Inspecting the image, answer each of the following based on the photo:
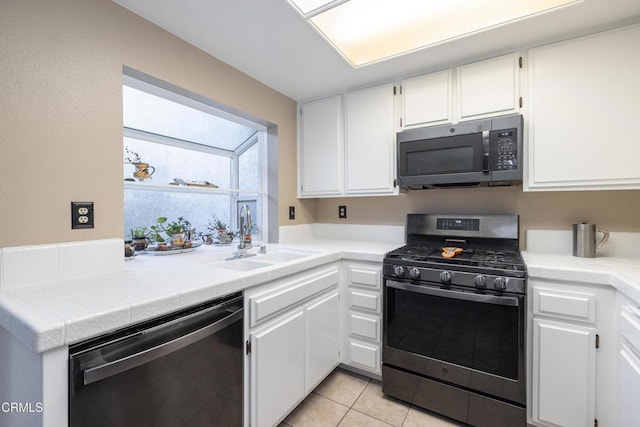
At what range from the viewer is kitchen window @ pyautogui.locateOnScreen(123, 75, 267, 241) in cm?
178

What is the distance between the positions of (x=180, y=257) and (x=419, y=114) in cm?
184

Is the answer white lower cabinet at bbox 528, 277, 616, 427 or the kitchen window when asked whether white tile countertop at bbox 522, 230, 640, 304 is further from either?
the kitchen window

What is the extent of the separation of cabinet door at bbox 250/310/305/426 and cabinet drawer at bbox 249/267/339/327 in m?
0.08

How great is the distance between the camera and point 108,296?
956mm

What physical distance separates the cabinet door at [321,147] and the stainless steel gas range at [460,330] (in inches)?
35.2

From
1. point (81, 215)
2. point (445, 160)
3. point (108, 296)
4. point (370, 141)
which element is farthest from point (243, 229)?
point (445, 160)

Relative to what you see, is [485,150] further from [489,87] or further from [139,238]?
[139,238]

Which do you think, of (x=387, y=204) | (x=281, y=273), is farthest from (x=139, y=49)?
(x=387, y=204)

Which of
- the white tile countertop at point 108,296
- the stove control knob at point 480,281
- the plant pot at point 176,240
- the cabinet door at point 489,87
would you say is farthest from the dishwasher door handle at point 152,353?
the cabinet door at point 489,87

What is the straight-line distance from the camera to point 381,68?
199 cm

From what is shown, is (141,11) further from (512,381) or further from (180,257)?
(512,381)

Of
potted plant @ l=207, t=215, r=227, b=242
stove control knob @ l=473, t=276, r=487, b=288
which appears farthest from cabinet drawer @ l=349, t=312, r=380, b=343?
potted plant @ l=207, t=215, r=227, b=242

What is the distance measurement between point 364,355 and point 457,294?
780mm

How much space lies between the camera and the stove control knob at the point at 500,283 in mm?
1464
